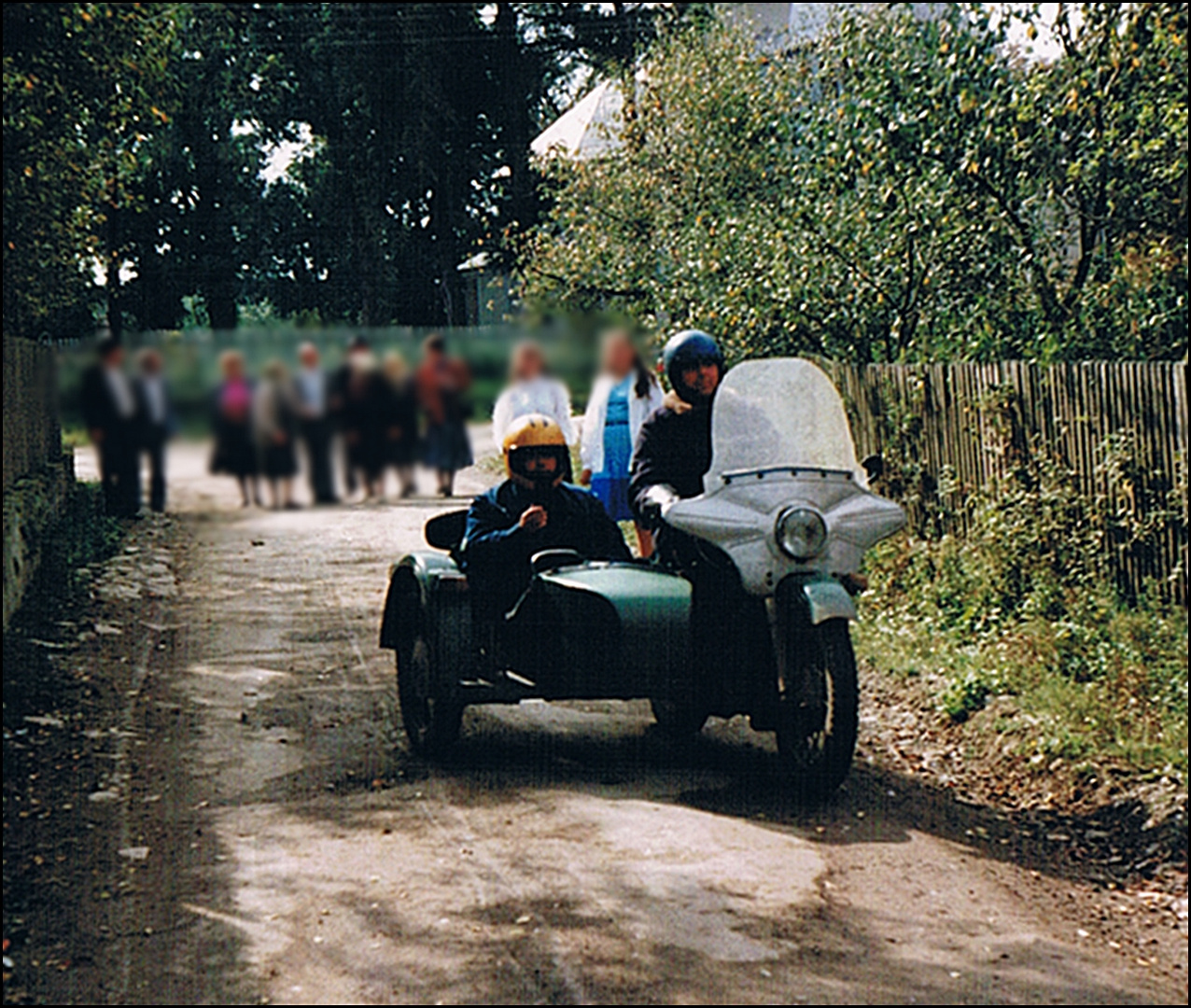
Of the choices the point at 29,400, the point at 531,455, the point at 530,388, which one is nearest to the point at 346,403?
the point at 530,388

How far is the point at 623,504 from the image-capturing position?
38.8 feet

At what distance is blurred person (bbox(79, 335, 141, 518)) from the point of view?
1.88 metres

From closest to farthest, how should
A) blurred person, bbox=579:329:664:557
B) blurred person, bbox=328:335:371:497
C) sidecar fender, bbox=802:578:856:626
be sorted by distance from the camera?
1. blurred person, bbox=328:335:371:497
2. sidecar fender, bbox=802:578:856:626
3. blurred person, bbox=579:329:664:557

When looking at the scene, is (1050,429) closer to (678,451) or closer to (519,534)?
(678,451)

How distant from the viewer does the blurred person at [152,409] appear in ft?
6.10

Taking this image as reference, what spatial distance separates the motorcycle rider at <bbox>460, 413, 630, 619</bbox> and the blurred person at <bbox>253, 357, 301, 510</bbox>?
19.2 feet

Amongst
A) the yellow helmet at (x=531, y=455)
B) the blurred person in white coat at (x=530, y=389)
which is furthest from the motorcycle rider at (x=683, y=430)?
the blurred person in white coat at (x=530, y=389)

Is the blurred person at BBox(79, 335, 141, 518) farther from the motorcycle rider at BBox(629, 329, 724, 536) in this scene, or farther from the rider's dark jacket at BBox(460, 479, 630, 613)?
the motorcycle rider at BBox(629, 329, 724, 536)

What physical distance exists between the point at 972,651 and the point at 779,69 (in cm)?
895

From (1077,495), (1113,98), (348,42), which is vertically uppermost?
(1113,98)

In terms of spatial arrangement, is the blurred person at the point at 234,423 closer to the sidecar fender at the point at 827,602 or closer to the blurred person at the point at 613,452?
the sidecar fender at the point at 827,602

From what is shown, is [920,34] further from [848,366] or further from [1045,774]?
[1045,774]

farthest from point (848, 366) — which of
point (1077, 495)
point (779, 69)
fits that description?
point (779, 69)

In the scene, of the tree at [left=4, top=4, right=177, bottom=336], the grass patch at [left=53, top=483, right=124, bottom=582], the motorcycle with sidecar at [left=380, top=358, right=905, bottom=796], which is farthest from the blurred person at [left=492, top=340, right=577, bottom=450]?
the grass patch at [left=53, top=483, right=124, bottom=582]
